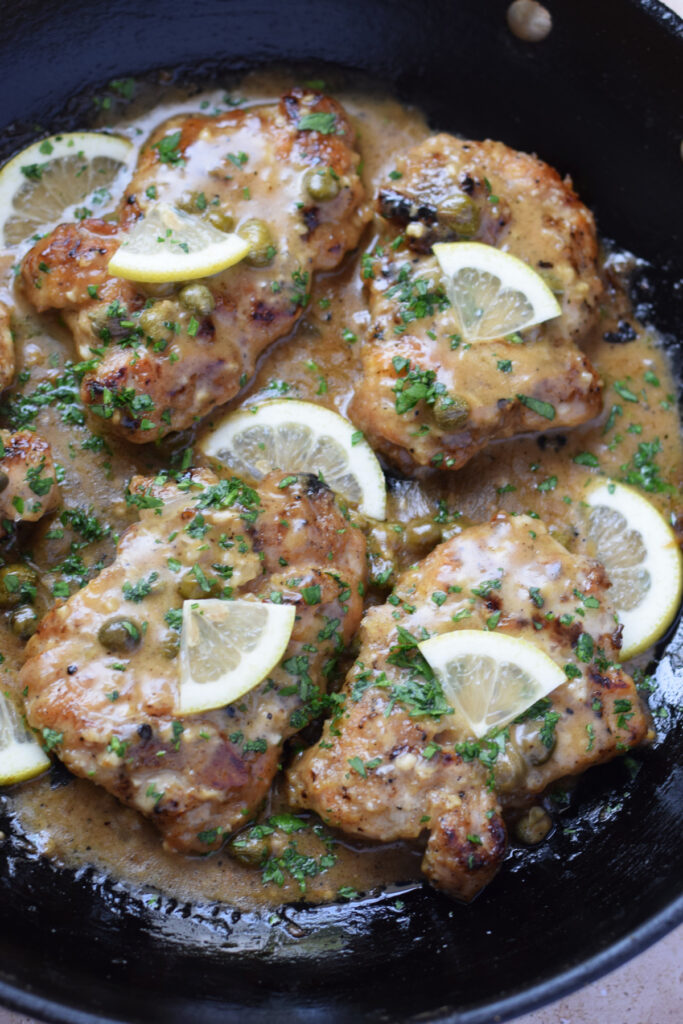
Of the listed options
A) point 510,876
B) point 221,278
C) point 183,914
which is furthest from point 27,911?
point 221,278

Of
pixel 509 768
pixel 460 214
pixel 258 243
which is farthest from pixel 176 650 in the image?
pixel 460 214

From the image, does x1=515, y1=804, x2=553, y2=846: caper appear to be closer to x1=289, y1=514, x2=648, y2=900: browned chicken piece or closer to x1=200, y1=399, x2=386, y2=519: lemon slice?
x1=289, y1=514, x2=648, y2=900: browned chicken piece

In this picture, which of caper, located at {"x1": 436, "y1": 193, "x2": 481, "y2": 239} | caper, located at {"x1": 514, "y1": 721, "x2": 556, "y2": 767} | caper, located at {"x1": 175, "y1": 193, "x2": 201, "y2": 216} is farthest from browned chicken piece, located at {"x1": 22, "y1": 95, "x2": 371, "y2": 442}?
caper, located at {"x1": 514, "y1": 721, "x2": 556, "y2": 767}

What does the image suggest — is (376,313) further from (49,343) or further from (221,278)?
(49,343)

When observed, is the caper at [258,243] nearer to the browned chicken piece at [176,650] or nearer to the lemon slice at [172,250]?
the lemon slice at [172,250]

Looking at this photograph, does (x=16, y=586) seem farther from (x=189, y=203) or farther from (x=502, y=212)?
(x=502, y=212)
